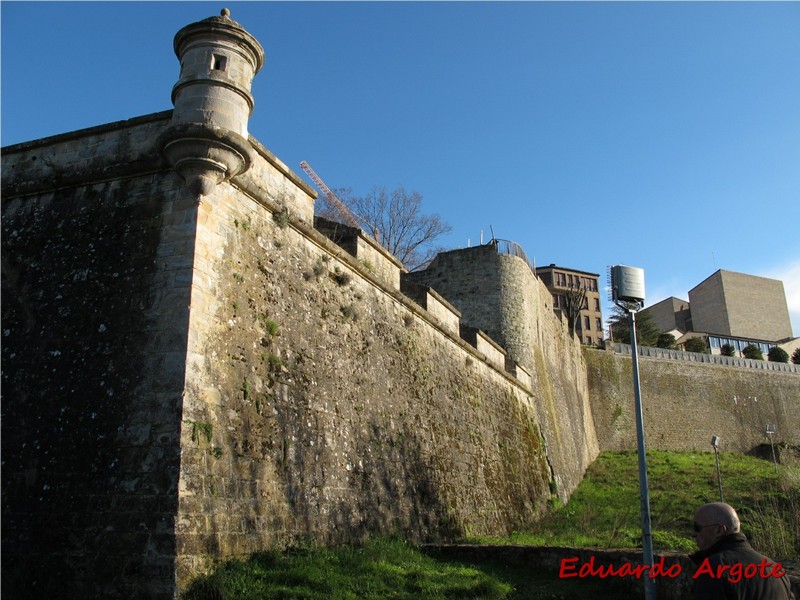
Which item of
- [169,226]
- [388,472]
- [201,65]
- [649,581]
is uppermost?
[201,65]

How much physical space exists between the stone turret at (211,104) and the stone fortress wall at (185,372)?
1.3 inches

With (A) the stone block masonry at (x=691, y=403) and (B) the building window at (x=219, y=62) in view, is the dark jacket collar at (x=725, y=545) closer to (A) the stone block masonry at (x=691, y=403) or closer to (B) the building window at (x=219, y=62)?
(B) the building window at (x=219, y=62)

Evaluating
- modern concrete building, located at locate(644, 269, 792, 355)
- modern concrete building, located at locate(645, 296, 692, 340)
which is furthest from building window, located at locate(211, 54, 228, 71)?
modern concrete building, located at locate(645, 296, 692, 340)

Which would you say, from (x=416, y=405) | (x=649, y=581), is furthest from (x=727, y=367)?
(x=649, y=581)

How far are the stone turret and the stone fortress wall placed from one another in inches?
1.3

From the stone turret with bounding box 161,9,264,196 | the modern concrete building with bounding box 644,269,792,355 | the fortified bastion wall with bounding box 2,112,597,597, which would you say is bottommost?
the fortified bastion wall with bounding box 2,112,597,597

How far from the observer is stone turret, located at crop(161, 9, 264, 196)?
716 cm

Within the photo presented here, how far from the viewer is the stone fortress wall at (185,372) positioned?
6.07 m

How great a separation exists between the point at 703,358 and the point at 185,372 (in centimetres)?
3809

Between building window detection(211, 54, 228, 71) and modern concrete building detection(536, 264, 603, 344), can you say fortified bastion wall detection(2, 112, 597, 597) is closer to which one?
building window detection(211, 54, 228, 71)

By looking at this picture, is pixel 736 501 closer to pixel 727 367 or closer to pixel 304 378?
pixel 304 378

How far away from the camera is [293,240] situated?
888 cm

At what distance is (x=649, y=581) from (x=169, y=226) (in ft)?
20.5

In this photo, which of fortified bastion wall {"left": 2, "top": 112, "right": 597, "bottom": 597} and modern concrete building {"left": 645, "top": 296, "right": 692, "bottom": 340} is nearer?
fortified bastion wall {"left": 2, "top": 112, "right": 597, "bottom": 597}
